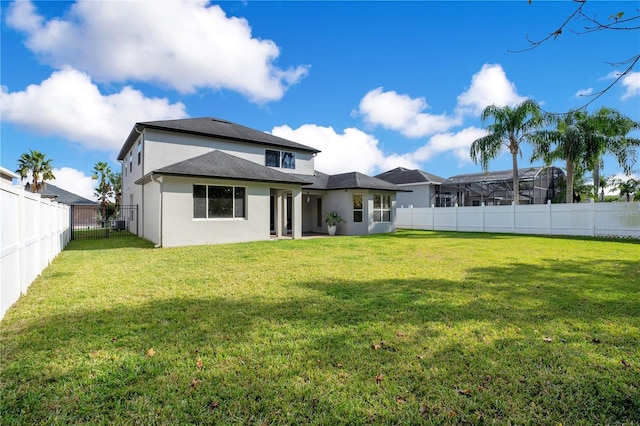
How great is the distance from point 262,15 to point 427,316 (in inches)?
527

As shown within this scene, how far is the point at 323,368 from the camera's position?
9.77 feet

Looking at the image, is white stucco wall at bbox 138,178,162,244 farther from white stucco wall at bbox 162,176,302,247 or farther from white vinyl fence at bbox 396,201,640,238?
white vinyl fence at bbox 396,201,640,238

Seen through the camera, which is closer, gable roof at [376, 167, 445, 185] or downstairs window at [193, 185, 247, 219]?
downstairs window at [193, 185, 247, 219]

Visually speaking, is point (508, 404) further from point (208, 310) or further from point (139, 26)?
point (139, 26)

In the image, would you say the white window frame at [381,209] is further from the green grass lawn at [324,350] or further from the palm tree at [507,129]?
the green grass lawn at [324,350]

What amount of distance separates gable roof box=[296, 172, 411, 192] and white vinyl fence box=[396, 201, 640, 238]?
5307 mm

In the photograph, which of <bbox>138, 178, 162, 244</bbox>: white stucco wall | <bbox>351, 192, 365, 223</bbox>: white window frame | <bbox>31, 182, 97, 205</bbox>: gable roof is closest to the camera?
<bbox>138, 178, 162, 244</bbox>: white stucco wall

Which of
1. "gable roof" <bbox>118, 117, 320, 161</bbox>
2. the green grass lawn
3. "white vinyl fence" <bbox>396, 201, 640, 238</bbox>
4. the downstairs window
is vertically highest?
"gable roof" <bbox>118, 117, 320, 161</bbox>

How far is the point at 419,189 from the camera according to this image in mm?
29828

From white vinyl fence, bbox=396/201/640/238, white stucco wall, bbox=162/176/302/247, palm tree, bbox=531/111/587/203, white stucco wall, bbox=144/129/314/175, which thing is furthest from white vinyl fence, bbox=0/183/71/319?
palm tree, bbox=531/111/587/203

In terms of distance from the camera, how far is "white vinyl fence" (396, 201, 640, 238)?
51.2 feet

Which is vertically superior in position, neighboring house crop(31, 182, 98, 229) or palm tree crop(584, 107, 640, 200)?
palm tree crop(584, 107, 640, 200)

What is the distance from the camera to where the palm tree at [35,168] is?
28391 mm

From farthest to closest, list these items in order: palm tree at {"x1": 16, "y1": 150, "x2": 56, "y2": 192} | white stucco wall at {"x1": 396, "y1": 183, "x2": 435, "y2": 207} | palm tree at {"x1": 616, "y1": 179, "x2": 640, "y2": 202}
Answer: white stucco wall at {"x1": 396, "y1": 183, "x2": 435, "y2": 207} → palm tree at {"x1": 16, "y1": 150, "x2": 56, "y2": 192} → palm tree at {"x1": 616, "y1": 179, "x2": 640, "y2": 202}
